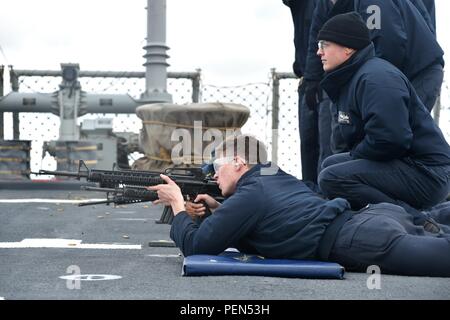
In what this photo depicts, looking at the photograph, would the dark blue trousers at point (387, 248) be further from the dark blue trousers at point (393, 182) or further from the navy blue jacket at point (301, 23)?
the navy blue jacket at point (301, 23)

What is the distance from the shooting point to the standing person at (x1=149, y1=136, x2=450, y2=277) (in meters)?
4.89

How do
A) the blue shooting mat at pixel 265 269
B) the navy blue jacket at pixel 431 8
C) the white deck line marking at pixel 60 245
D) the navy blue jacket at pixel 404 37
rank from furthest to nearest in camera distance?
the navy blue jacket at pixel 431 8 → the navy blue jacket at pixel 404 37 → the white deck line marking at pixel 60 245 → the blue shooting mat at pixel 265 269

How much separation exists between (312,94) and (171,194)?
2.56m

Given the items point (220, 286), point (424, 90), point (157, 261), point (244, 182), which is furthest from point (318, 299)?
point (424, 90)

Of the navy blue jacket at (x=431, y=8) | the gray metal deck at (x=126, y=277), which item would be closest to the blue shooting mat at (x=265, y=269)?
the gray metal deck at (x=126, y=277)

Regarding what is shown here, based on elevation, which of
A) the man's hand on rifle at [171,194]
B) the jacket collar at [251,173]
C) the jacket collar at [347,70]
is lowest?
the man's hand on rifle at [171,194]

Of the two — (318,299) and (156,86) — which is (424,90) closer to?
(318,299)

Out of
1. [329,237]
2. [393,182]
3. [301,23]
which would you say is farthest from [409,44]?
[329,237]

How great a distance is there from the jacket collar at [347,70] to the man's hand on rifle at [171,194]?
1.24 meters

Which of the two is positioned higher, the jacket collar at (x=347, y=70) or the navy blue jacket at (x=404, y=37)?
the navy blue jacket at (x=404, y=37)

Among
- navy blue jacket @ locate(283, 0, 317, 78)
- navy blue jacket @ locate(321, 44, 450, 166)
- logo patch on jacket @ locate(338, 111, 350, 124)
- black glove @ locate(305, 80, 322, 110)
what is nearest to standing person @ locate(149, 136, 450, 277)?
navy blue jacket @ locate(321, 44, 450, 166)

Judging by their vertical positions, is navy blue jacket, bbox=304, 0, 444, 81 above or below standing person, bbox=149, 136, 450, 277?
above

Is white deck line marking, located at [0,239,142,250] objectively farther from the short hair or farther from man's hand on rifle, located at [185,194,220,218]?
the short hair

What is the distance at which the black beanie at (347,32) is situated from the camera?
590 cm
